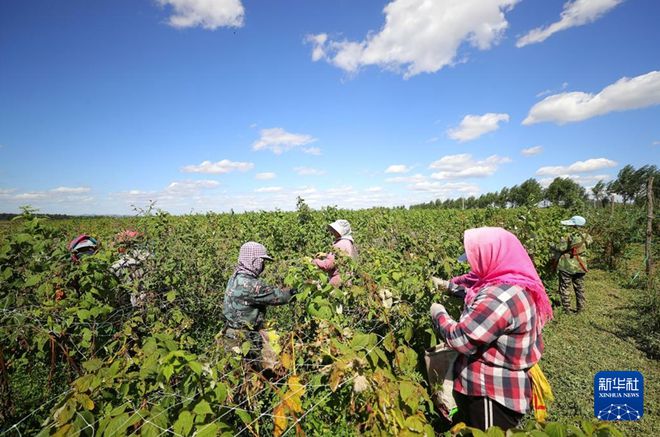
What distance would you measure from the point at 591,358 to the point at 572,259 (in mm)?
2169

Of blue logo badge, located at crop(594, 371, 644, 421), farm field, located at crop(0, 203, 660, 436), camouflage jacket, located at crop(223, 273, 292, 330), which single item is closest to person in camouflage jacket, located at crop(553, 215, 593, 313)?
farm field, located at crop(0, 203, 660, 436)

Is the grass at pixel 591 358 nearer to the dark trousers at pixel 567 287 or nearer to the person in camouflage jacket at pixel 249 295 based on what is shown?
the dark trousers at pixel 567 287

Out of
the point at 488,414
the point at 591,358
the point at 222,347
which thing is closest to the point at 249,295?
the point at 222,347

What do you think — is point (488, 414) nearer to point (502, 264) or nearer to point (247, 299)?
point (502, 264)

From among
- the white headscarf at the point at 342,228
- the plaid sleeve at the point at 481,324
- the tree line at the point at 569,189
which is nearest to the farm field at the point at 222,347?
the plaid sleeve at the point at 481,324

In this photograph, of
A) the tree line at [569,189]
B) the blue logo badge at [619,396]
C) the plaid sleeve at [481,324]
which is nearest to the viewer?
the plaid sleeve at [481,324]

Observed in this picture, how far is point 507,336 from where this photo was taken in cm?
168

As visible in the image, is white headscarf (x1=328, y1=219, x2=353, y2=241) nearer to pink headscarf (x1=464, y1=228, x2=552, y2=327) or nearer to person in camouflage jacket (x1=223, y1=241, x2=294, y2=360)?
person in camouflage jacket (x1=223, y1=241, x2=294, y2=360)

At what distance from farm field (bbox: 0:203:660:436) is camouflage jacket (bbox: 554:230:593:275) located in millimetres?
299

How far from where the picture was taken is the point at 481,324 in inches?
62.9

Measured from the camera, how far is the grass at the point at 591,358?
3.40m

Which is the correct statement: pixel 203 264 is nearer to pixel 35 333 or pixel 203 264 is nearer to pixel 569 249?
pixel 35 333

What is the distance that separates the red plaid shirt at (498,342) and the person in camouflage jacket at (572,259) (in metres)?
5.30

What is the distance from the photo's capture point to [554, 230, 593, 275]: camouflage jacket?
596 centimetres
